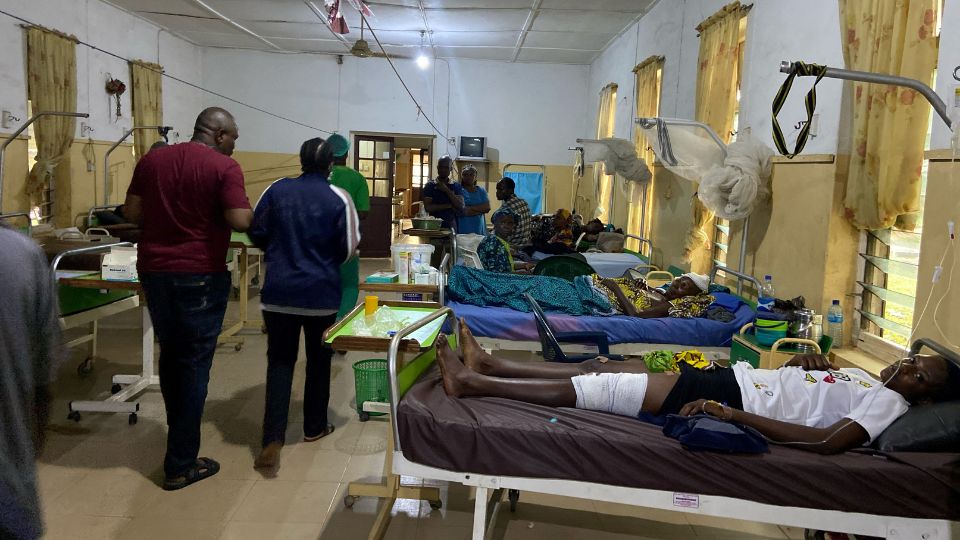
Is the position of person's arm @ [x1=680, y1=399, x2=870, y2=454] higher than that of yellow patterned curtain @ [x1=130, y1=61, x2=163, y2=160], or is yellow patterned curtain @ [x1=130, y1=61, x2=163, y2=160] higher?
yellow patterned curtain @ [x1=130, y1=61, x2=163, y2=160]

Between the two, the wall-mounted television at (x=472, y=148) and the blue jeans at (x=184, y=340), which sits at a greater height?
the wall-mounted television at (x=472, y=148)

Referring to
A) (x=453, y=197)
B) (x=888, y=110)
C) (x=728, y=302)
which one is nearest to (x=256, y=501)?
(x=728, y=302)

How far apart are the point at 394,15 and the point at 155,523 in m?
7.42

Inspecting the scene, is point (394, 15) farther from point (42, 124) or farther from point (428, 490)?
point (428, 490)

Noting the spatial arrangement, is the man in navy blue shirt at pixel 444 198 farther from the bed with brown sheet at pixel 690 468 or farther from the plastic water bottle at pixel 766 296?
the bed with brown sheet at pixel 690 468

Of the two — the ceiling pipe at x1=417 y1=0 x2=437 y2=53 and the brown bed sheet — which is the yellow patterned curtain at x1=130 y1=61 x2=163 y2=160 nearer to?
the ceiling pipe at x1=417 y1=0 x2=437 y2=53

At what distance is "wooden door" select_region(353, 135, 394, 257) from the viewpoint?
37.4 ft

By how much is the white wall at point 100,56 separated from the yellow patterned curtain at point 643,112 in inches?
264

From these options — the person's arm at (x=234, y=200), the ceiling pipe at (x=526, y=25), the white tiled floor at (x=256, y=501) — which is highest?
the ceiling pipe at (x=526, y=25)

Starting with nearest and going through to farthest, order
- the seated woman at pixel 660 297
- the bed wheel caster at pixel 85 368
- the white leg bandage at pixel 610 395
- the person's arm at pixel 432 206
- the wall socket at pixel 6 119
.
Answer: the white leg bandage at pixel 610 395
the seated woman at pixel 660 297
the bed wheel caster at pixel 85 368
the wall socket at pixel 6 119
the person's arm at pixel 432 206

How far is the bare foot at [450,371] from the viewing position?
2689mm

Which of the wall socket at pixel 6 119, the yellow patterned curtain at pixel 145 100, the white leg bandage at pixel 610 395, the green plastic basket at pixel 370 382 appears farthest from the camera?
the yellow patterned curtain at pixel 145 100

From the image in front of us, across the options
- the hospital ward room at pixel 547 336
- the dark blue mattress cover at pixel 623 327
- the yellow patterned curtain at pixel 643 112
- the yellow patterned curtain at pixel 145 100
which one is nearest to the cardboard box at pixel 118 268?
the hospital ward room at pixel 547 336

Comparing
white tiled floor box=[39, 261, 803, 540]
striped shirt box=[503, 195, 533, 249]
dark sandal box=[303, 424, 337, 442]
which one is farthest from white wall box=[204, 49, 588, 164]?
dark sandal box=[303, 424, 337, 442]
